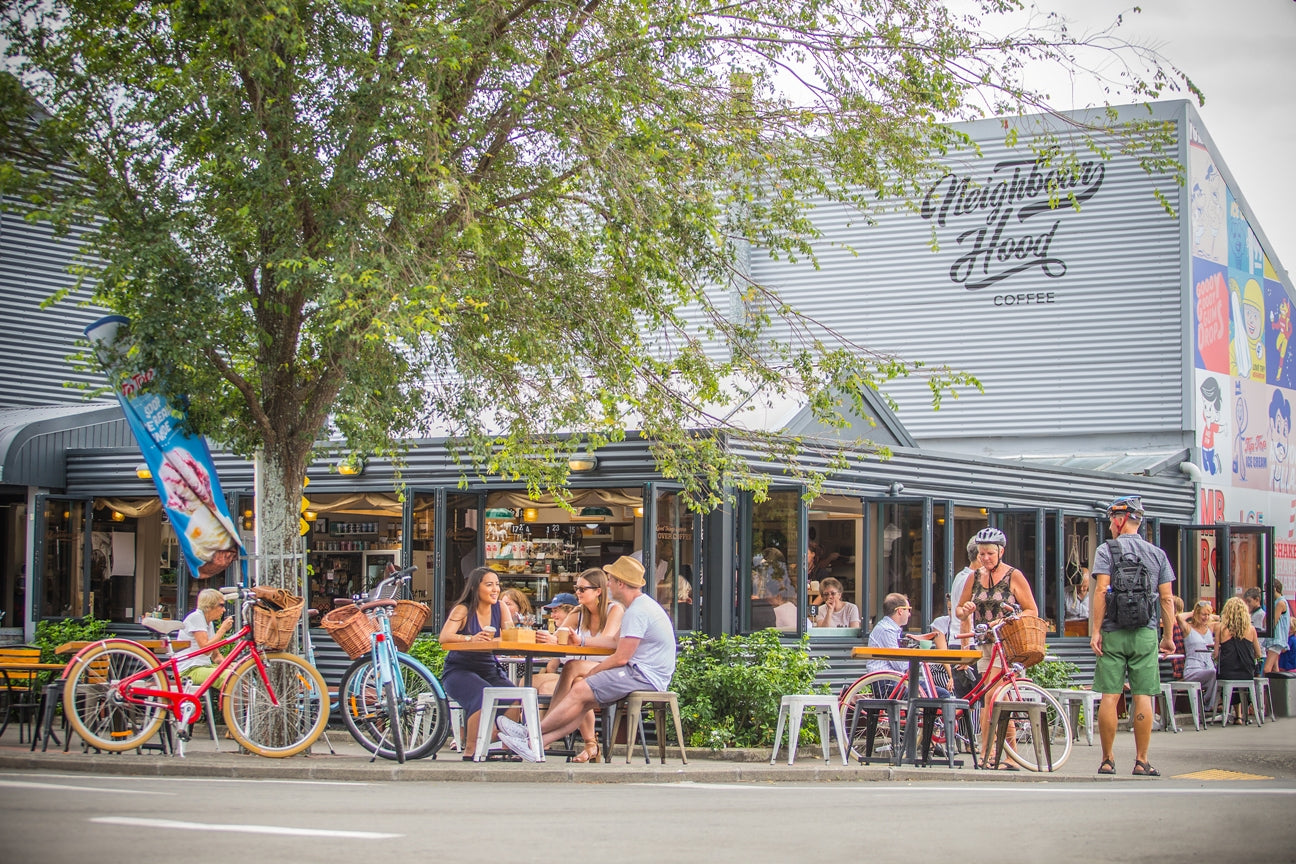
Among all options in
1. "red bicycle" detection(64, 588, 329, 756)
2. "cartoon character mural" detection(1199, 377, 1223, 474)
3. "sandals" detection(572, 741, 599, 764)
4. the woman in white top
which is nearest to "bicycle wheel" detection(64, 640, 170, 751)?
"red bicycle" detection(64, 588, 329, 756)

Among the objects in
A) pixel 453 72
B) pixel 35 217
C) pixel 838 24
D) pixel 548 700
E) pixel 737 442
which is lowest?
pixel 548 700

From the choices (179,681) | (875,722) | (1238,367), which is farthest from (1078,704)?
(1238,367)

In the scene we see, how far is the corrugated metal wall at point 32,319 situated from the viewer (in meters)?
21.1

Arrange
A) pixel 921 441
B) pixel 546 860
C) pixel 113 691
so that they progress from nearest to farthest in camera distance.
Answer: pixel 546 860
pixel 113 691
pixel 921 441

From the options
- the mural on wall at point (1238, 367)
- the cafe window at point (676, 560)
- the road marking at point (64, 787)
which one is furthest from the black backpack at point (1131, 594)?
the mural on wall at point (1238, 367)

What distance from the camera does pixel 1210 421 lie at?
24.6 meters

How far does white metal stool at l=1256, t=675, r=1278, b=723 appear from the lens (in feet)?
62.7

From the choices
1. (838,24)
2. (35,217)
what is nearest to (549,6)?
(838,24)

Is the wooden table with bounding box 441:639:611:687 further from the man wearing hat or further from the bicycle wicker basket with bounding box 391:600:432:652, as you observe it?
the bicycle wicker basket with bounding box 391:600:432:652

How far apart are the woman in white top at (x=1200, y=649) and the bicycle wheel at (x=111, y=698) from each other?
41.5 ft

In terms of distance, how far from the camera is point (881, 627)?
13.7m

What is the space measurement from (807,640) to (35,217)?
785 centimetres

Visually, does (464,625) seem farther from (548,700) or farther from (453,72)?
(453,72)

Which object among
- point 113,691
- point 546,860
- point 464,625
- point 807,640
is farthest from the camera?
point 807,640
